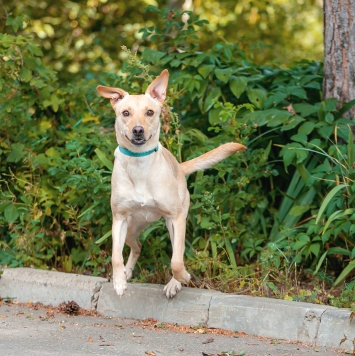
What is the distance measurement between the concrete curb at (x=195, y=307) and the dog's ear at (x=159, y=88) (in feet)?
4.77

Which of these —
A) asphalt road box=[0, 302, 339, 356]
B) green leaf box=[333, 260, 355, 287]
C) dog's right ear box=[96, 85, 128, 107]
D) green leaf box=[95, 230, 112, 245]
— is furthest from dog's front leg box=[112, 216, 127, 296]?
green leaf box=[333, 260, 355, 287]

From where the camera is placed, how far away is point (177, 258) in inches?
217

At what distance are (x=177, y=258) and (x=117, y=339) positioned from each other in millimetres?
787

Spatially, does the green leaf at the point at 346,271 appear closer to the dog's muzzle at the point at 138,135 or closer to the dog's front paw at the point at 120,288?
the dog's front paw at the point at 120,288

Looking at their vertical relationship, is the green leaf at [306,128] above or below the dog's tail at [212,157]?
above

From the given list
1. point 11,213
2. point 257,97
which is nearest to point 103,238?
point 11,213

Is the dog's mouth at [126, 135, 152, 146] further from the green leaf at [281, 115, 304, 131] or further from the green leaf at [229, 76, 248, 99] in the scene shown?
the green leaf at [229, 76, 248, 99]

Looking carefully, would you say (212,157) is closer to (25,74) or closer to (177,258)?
(177,258)

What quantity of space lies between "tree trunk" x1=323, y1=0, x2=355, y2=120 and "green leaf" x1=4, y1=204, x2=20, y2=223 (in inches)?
120

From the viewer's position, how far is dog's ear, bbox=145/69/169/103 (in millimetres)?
5727

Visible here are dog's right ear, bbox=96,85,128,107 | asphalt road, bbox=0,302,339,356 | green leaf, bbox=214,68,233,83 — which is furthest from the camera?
green leaf, bbox=214,68,233,83

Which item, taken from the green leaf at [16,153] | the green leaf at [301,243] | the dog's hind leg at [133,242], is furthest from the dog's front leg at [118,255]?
the green leaf at [16,153]

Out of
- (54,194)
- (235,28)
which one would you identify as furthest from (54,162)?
(235,28)

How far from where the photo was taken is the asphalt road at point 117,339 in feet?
15.4
